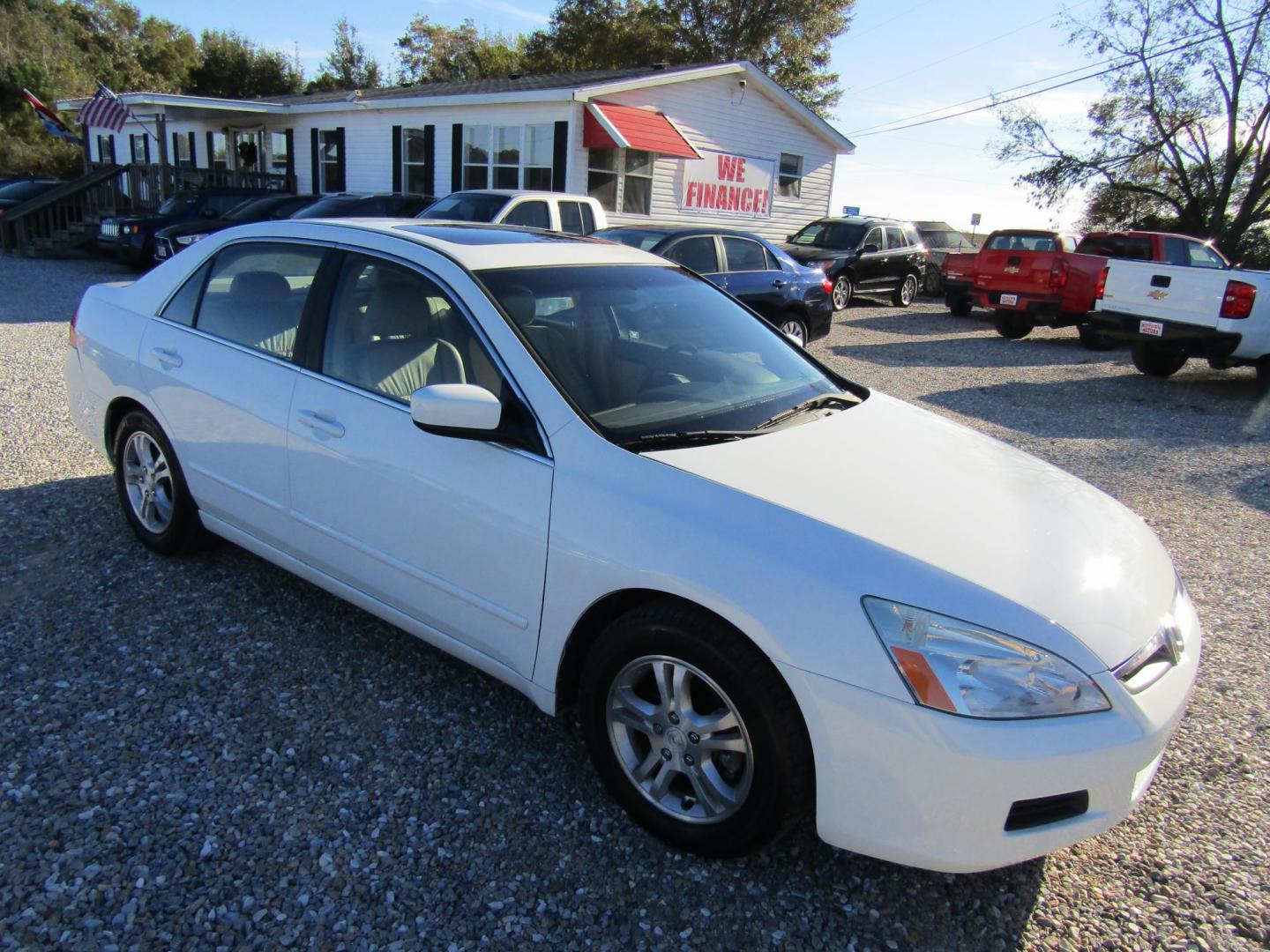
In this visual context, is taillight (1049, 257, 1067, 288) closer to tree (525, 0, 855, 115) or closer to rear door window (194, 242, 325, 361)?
rear door window (194, 242, 325, 361)

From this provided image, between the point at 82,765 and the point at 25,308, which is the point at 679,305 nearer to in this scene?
the point at 82,765

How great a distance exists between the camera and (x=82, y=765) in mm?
2668

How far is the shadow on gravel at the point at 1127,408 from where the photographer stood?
8203mm

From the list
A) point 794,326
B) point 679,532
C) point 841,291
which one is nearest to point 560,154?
point 841,291

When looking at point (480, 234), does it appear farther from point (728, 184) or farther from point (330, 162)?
point (330, 162)

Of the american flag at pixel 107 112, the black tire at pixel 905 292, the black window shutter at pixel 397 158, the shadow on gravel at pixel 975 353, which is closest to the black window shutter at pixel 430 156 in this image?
the black window shutter at pixel 397 158

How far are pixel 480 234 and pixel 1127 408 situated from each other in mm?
8252

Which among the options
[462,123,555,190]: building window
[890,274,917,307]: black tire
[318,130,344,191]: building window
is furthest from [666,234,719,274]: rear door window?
[318,130,344,191]: building window

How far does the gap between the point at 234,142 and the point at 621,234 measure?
19358 mm

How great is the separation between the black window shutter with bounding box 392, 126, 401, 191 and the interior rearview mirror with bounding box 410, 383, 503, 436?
19.5m

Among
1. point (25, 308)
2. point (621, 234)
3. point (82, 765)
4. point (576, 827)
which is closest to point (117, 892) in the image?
point (82, 765)

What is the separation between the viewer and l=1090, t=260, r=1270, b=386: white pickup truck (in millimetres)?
9781

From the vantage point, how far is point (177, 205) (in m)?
16.7

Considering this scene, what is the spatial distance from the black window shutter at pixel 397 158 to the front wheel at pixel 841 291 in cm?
1049
